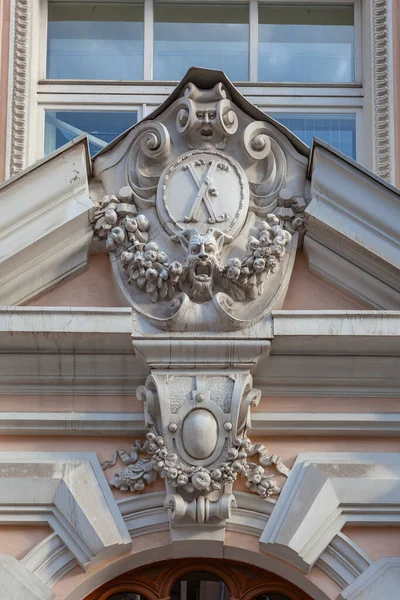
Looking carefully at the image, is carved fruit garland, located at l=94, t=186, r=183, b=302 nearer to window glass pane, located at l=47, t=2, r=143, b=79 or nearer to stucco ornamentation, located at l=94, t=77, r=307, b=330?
stucco ornamentation, located at l=94, t=77, r=307, b=330

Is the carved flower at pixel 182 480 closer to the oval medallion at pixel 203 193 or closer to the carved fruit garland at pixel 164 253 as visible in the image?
the carved fruit garland at pixel 164 253

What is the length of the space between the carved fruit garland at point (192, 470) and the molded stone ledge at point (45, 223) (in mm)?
986

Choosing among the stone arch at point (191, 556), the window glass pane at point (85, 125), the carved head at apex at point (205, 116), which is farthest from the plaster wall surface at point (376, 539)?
the window glass pane at point (85, 125)

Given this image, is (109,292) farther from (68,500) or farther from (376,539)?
(376,539)

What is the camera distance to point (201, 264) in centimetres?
746

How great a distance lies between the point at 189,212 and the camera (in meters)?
7.67

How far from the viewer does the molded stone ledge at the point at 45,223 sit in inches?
300

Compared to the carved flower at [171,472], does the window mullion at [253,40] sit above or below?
above

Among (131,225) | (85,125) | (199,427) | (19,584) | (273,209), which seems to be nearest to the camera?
(19,584)

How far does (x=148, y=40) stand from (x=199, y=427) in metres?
2.96

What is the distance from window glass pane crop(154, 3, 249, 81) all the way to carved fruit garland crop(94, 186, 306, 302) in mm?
1679

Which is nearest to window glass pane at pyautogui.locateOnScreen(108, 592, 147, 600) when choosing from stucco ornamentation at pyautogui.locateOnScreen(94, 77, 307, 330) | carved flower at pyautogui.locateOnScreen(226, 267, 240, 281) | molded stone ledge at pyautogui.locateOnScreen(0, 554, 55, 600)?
molded stone ledge at pyautogui.locateOnScreen(0, 554, 55, 600)

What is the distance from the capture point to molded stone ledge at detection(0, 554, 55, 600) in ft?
23.4

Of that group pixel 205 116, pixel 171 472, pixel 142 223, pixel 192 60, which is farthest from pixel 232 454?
pixel 192 60
